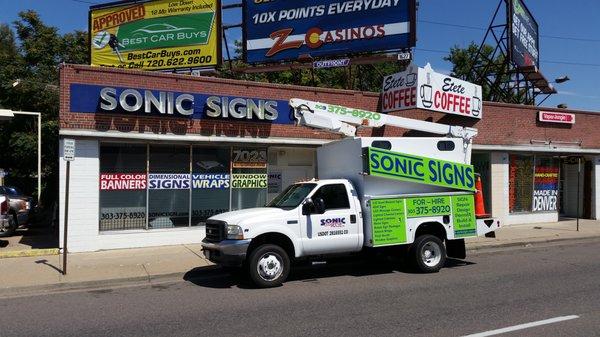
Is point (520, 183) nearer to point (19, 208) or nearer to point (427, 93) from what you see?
point (427, 93)

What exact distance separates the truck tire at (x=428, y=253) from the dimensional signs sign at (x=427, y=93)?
254 inches

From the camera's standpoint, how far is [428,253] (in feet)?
36.6

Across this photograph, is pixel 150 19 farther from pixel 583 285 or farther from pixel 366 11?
pixel 583 285

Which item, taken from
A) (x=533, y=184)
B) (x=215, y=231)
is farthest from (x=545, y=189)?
(x=215, y=231)

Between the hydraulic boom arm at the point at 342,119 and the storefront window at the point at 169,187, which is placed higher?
the hydraulic boom arm at the point at 342,119

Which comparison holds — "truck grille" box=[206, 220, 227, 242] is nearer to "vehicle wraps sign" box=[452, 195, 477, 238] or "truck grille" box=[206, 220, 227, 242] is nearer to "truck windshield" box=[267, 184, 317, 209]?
"truck windshield" box=[267, 184, 317, 209]

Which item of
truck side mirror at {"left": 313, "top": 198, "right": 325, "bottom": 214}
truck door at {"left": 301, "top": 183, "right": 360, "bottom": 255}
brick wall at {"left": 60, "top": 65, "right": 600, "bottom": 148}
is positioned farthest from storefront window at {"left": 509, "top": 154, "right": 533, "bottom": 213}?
truck side mirror at {"left": 313, "top": 198, "right": 325, "bottom": 214}

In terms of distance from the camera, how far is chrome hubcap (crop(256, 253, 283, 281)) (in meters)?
9.62

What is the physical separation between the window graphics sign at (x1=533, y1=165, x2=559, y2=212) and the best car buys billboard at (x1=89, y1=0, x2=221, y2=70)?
13.3 meters

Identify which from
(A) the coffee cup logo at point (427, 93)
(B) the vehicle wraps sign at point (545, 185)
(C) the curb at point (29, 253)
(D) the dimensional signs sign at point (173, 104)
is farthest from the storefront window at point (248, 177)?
(B) the vehicle wraps sign at point (545, 185)

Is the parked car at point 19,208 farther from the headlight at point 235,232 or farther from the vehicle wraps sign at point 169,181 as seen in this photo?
the headlight at point 235,232

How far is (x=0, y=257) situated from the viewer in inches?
504

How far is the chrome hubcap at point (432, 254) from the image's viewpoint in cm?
1110

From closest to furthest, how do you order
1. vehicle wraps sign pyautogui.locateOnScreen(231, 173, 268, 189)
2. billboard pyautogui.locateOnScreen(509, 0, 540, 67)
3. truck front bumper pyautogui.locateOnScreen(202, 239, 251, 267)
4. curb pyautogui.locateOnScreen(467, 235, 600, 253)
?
1. truck front bumper pyautogui.locateOnScreen(202, 239, 251, 267)
2. curb pyautogui.locateOnScreen(467, 235, 600, 253)
3. vehicle wraps sign pyautogui.locateOnScreen(231, 173, 268, 189)
4. billboard pyautogui.locateOnScreen(509, 0, 540, 67)
